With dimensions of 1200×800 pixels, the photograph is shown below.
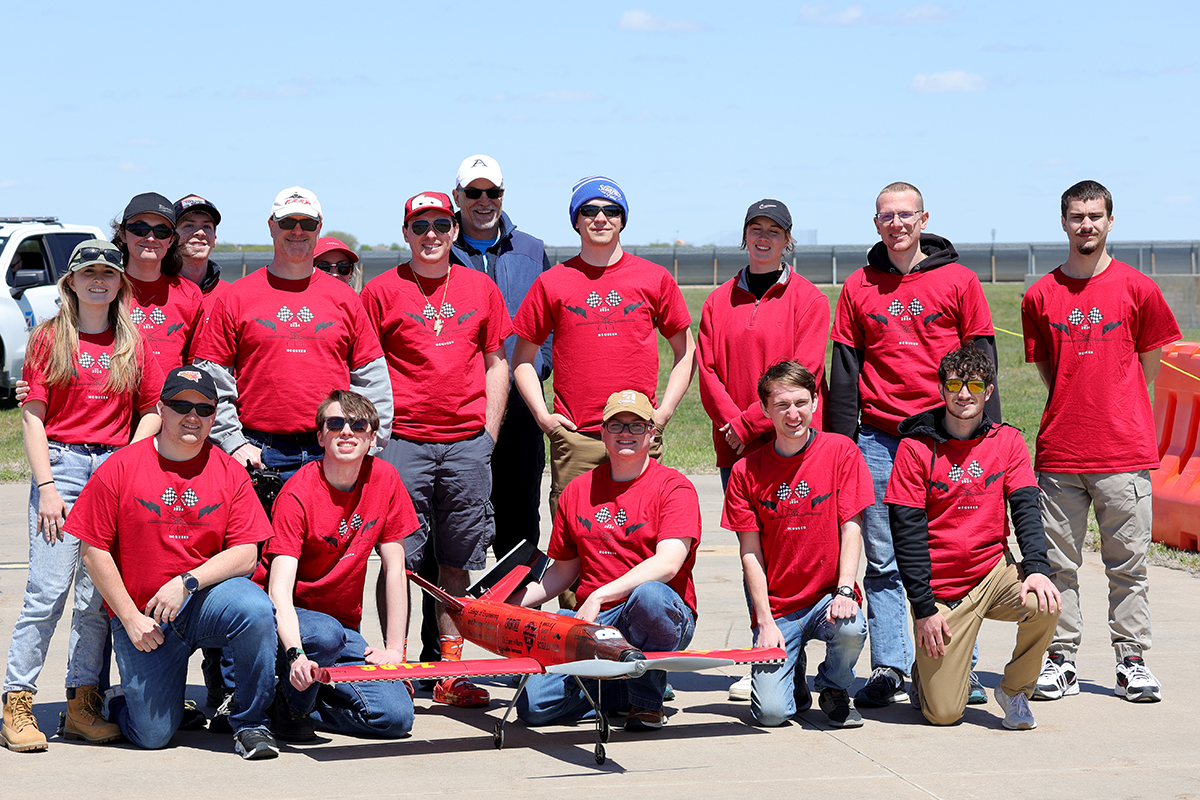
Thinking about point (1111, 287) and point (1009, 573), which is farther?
point (1111, 287)

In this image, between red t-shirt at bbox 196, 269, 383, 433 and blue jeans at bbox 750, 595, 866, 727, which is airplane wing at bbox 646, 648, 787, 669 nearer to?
blue jeans at bbox 750, 595, 866, 727

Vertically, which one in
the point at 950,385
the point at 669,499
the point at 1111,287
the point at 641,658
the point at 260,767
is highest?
the point at 1111,287

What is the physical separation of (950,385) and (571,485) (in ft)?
5.81

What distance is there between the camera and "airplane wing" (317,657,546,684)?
4965 mm

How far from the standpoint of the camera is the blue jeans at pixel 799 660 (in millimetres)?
5586

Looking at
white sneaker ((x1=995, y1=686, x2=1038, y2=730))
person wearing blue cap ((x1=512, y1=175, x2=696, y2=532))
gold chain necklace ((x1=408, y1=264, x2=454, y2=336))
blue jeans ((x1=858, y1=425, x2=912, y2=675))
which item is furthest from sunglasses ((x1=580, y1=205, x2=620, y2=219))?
white sneaker ((x1=995, y1=686, x2=1038, y2=730))

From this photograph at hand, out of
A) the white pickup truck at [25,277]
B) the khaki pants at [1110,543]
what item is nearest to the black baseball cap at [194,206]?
the khaki pants at [1110,543]

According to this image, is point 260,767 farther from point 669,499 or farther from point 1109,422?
point 1109,422

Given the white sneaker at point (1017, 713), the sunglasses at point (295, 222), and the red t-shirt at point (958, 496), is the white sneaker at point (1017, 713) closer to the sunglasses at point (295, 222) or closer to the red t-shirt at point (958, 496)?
the red t-shirt at point (958, 496)

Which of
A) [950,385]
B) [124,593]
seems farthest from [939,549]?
[124,593]

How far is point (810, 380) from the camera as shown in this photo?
18.8 feet

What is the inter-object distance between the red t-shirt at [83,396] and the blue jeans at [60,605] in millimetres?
91

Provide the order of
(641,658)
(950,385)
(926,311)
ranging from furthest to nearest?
(926,311) → (950,385) → (641,658)

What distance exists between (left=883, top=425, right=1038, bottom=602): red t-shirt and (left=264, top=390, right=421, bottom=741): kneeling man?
224 cm
